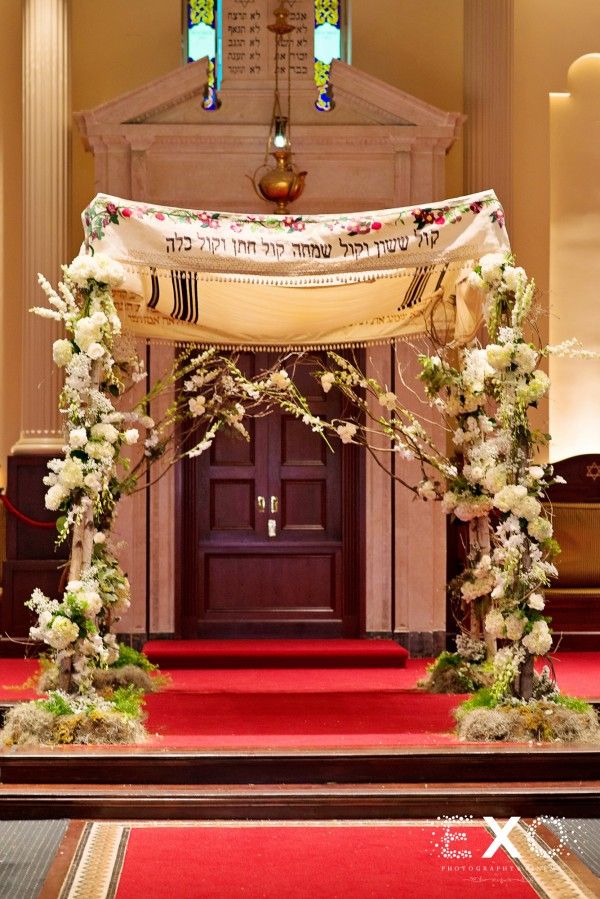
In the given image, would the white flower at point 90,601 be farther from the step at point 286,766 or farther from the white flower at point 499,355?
the white flower at point 499,355

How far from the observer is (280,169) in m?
11.1

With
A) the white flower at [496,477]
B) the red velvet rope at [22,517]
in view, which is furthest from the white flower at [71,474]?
the red velvet rope at [22,517]

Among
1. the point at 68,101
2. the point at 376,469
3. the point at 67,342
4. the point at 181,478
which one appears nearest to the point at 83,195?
the point at 68,101

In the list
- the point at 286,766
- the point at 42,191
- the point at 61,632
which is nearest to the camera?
the point at 286,766

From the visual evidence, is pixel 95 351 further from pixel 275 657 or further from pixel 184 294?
pixel 275 657

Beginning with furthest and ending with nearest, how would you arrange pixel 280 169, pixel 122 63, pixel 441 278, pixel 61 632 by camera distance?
pixel 122 63 → pixel 280 169 → pixel 441 278 → pixel 61 632

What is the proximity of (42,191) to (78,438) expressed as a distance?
4.48 m

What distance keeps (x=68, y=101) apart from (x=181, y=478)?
11.0ft

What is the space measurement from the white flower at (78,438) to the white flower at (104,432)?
62mm

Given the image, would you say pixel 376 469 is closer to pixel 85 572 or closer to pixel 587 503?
pixel 587 503

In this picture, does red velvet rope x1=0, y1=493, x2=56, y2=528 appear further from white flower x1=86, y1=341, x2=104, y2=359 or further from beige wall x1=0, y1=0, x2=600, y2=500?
white flower x1=86, y1=341, x2=104, y2=359

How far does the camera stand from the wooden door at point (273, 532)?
11.6 meters

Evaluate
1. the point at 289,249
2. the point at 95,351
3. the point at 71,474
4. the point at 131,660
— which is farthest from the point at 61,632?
the point at 289,249

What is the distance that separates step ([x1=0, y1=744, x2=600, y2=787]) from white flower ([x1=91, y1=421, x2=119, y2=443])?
1.72 meters
